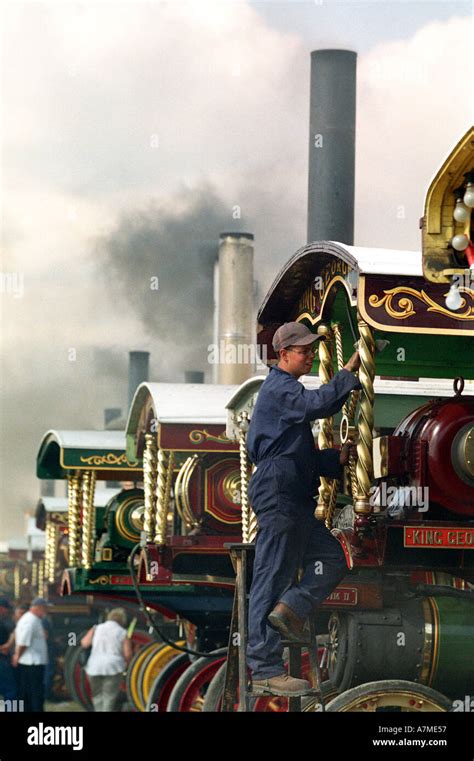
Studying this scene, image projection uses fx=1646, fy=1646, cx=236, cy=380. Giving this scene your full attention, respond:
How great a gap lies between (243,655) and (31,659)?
8.37 meters

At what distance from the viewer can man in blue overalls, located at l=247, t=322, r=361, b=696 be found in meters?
7.18

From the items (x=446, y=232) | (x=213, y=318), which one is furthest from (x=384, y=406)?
(x=213, y=318)

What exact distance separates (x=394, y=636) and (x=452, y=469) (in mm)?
1429

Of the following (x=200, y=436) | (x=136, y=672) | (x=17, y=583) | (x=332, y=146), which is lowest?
(x=136, y=672)

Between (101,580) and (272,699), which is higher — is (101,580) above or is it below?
above

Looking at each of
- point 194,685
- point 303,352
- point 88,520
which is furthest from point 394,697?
point 88,520

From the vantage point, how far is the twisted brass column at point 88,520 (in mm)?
12859

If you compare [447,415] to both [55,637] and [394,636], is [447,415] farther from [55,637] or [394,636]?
[55,637]

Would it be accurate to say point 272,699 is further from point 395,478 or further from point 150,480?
point 395,478

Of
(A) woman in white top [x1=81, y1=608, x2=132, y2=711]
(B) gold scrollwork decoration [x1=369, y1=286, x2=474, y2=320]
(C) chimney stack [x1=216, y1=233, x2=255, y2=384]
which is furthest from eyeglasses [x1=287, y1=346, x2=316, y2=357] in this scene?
(C) chimney stack [x1=216, y1=233, x2=255, y2=384]

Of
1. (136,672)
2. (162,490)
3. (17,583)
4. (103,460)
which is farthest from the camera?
(17,583)

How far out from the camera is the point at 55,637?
20.7 meters

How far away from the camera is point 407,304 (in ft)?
23.1
